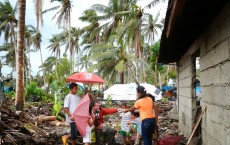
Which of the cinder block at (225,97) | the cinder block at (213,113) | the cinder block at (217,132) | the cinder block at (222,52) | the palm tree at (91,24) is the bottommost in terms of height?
the cinder block at (217,132)

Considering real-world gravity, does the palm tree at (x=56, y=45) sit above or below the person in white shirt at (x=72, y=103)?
above

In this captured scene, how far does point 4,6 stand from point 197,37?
34.0 m

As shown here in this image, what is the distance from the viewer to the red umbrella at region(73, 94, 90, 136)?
23.1ft

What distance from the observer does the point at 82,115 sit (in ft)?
23.3

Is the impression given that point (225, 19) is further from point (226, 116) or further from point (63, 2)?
point (63, 2)

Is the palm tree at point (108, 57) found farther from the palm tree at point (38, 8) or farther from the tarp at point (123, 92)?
the palm tree at point (38, 8)

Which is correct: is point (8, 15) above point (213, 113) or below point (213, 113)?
above

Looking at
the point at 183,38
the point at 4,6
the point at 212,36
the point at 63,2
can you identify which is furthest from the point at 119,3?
the point at 212,36

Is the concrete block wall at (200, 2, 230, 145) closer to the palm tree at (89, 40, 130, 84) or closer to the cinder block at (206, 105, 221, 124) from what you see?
the cinder block at (206, 105, 221, 124)

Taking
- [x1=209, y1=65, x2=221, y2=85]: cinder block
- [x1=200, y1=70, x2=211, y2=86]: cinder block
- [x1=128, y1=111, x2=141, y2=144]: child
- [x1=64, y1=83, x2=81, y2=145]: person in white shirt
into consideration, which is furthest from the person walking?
[x1=209, y1=65, x2=221, y2=85]: cinder block

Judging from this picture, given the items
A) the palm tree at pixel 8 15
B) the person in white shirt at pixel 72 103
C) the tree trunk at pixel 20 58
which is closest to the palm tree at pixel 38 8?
the tree trunk at pixel 20 58

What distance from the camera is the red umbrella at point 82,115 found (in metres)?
7.04

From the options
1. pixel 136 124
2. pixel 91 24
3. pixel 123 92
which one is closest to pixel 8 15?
pixel 91 24

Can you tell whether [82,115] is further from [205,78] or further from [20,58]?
[20,58]
